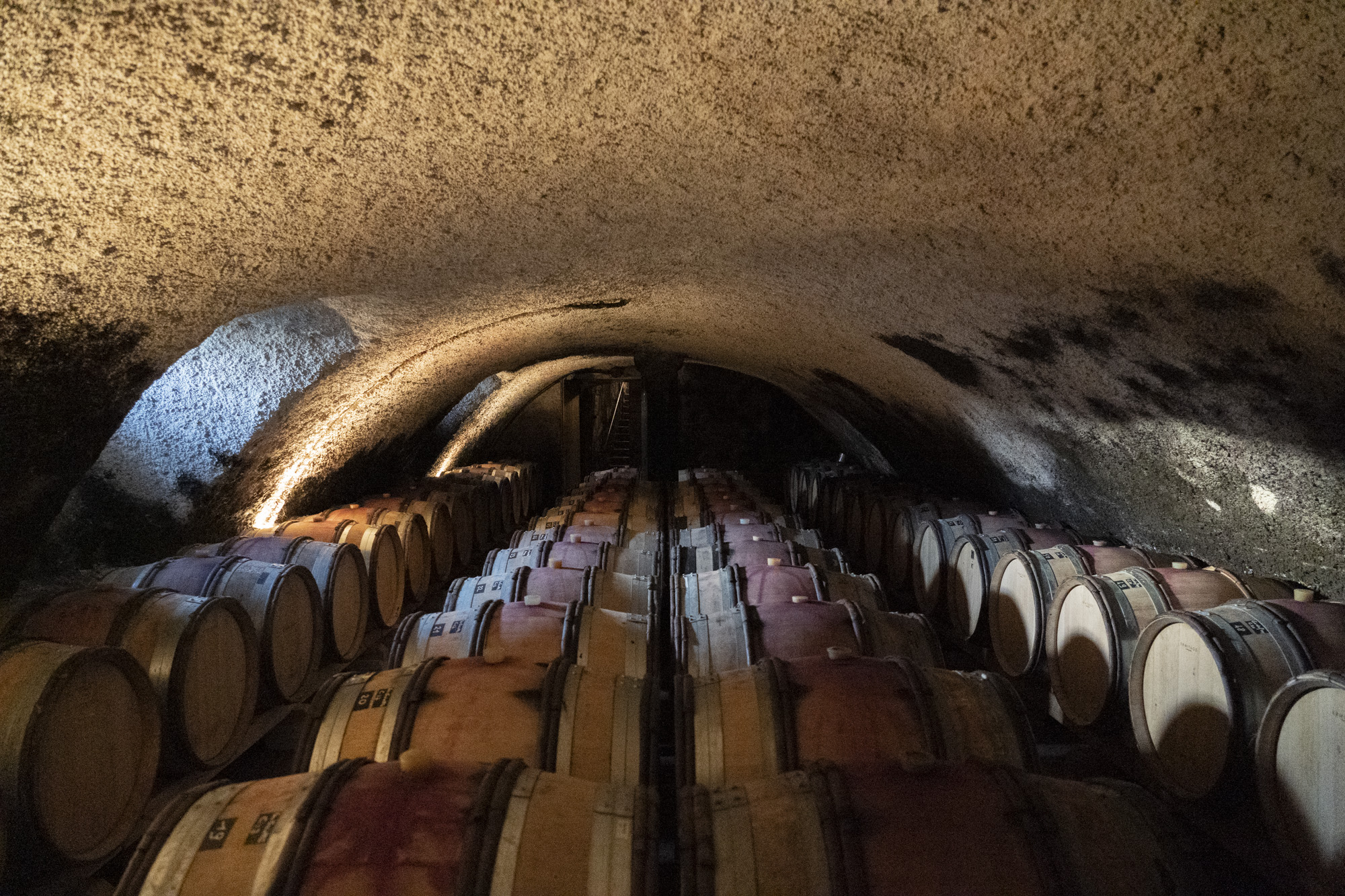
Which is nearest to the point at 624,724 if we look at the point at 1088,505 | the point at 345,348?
the point at 345,348

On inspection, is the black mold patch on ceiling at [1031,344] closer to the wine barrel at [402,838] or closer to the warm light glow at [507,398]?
the wine barrel at [402,838]

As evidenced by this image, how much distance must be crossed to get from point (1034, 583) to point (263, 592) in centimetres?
358

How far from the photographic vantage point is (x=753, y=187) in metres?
3.04

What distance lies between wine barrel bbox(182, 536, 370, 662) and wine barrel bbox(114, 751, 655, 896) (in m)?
2.78

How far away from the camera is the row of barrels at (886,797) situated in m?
1.58

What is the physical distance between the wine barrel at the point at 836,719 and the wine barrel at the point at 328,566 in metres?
2.80

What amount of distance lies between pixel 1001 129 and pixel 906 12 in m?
0.53

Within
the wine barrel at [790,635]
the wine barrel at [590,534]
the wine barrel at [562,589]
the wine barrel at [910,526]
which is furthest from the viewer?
the wine barrel at [910,526]

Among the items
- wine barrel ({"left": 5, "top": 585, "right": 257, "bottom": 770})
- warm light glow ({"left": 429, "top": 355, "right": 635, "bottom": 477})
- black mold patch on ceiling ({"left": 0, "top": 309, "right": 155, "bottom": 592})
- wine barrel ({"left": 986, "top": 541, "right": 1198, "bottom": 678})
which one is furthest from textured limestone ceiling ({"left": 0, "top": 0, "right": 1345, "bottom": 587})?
warm light glow ({"left": 429, "top": 355, "right": 635, "bottom": 477})

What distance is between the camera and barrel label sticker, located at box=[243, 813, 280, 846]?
5.31ft

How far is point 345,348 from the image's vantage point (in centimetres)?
507

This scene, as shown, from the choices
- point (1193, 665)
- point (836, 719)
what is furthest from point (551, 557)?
point (1193, 665)

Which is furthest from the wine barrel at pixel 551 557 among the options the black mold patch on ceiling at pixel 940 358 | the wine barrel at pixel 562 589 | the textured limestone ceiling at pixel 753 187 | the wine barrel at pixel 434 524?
the black mold patch on ceiling at pixel 940 358

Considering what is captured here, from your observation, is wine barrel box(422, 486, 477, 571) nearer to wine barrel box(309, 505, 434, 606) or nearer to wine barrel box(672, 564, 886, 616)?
wine barrel box(309, 505, 434, 606)
